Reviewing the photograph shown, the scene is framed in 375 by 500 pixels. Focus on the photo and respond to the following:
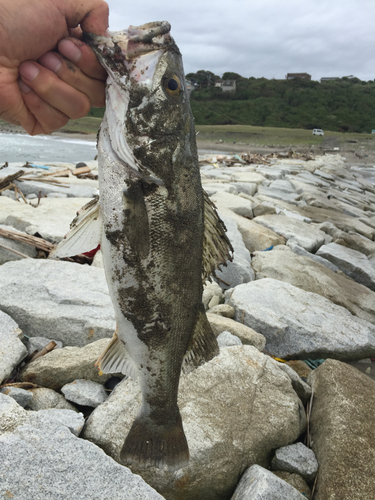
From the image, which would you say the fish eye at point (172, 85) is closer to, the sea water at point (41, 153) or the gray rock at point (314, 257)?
the gray rock at point (314, 257)

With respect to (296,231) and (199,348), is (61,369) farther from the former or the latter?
(296,231)

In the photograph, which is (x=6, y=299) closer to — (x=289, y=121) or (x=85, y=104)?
(x=85, y=104)

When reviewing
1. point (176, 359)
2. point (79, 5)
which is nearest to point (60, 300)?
point (176, 359)

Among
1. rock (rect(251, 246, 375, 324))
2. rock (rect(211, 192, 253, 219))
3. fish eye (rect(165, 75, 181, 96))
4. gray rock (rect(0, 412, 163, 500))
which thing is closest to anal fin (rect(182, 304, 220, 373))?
gray rock (rect(0, 412, 163, 500))

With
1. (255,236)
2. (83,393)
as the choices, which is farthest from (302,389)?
(255,236)

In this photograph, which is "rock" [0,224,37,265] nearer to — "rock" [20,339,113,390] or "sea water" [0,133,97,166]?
"rock" [20,339,113,390]

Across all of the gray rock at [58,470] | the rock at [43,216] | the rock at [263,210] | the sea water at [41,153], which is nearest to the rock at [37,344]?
the gray rock at [58,470]
